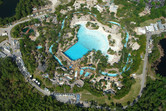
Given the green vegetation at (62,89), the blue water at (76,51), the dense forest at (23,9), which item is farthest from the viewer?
the dense forest at (23,9)

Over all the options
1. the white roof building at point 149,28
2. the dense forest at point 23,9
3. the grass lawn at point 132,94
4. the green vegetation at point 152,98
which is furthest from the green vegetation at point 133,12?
the dense forest at point 23,9

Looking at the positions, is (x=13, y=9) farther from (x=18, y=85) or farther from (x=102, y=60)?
(x=102, y=60)

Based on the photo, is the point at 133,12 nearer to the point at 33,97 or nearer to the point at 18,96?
the point at 33,97

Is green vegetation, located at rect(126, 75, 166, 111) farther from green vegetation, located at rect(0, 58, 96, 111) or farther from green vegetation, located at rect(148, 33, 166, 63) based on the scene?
green vegetation, located at rect(0, 58, 96, 111)

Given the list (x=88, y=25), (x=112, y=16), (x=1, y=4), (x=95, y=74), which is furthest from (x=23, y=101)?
(x=1, y=4)

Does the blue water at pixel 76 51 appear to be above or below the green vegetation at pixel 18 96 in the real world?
above

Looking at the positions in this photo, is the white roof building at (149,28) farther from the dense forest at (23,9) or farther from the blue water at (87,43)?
the dense forest at (23,9)

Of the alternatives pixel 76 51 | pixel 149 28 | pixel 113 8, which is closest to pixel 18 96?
pixel 76 51
